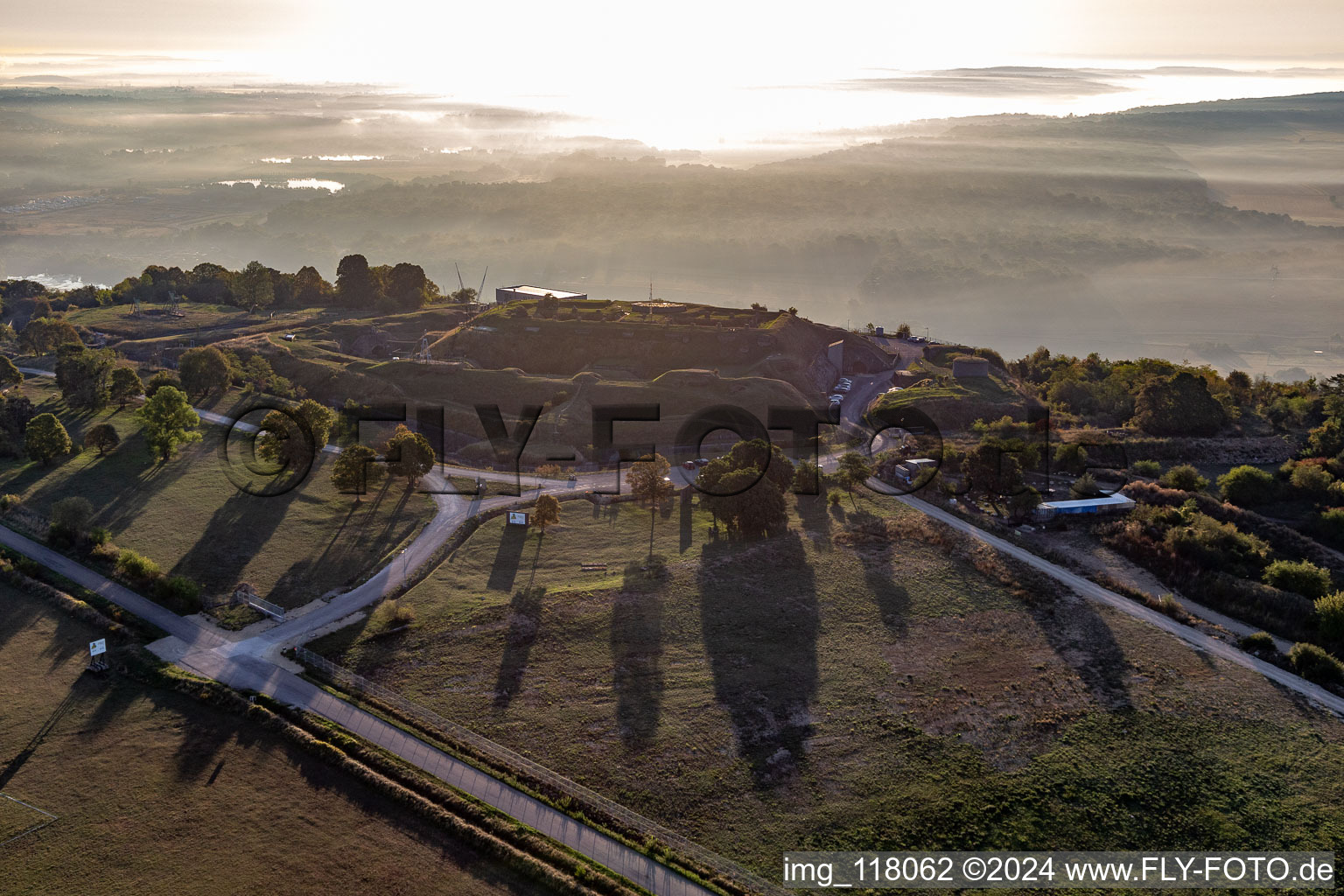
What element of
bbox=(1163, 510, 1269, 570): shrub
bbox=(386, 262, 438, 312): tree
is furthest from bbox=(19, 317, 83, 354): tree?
bbox=(1163, 510, 1269, 570): shrub

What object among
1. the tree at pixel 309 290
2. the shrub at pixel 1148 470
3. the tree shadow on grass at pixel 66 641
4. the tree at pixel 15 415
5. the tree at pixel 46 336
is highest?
the tree at pixel 309 290

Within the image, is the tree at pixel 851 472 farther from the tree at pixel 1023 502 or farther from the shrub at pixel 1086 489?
the shrub at pixel 1086 489

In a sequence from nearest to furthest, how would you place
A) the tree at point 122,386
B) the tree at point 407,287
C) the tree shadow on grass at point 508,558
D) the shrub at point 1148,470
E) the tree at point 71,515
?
the tree shadow on grass at point 508,558
the tree at point 71,515
the shrub at point 1148,470
the tree at point 122,386
the tree at point 407,287

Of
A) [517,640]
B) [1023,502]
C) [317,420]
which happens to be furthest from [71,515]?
[1023,502]

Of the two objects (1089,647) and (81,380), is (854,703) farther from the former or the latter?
(81,380)

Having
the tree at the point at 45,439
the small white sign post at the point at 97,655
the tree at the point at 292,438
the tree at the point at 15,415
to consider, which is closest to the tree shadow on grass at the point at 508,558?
the small white sign post at the point at 97,655

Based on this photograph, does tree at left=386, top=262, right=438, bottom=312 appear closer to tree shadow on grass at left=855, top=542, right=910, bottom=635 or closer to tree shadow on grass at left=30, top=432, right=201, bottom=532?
tree shadow on grass at left=30, top=432, right=201, bottom=532

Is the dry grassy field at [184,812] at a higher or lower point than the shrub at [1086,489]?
lower
